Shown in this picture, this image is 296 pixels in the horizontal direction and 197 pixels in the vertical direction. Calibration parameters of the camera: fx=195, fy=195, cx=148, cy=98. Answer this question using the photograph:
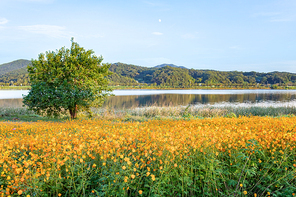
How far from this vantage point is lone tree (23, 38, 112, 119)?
453 inches

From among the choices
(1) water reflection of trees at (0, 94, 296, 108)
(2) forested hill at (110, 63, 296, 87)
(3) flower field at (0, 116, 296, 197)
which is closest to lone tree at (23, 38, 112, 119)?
(3) flower field at (0, 116, 296, 197)

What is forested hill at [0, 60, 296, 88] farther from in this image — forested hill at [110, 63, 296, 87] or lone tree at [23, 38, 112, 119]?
lone tree at [23, 38, 112, 119]

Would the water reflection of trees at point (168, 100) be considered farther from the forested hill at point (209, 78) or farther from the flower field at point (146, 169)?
the forested hill at point (209, 78)

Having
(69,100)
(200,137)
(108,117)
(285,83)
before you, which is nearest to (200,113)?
(108,117)

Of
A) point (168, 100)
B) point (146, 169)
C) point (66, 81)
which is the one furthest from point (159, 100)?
point (146, 169)

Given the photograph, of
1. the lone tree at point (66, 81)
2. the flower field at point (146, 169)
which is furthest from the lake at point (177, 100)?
the flower field at point (146, 169)

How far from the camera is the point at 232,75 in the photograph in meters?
115

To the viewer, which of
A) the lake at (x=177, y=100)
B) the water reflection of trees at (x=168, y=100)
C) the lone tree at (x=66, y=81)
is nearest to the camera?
the lone tree at (x=66, y=81)

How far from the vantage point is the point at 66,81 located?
1154 cm

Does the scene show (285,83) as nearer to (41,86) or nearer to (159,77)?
(159,77)

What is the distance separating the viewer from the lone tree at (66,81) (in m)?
11.5

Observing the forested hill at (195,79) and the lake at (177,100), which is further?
the forested hill at (195,79)

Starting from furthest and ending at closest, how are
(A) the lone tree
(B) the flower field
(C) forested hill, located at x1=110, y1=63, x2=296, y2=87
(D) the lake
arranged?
(C) forested hill, located at x1=110, y1=63, x2=296, y2=87 → (D) the lake → (A) the lone tree → (B) the flower field

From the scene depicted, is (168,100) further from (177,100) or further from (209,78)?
(209,78)
